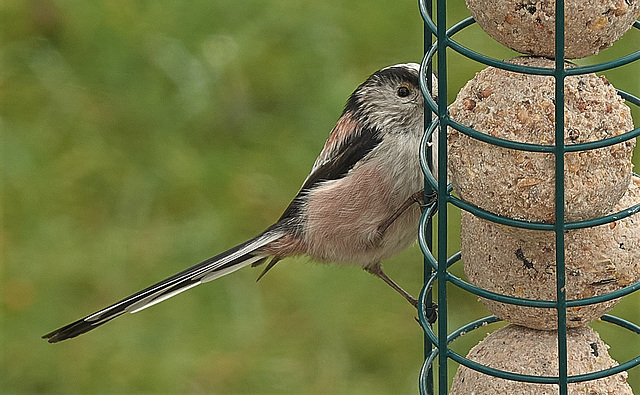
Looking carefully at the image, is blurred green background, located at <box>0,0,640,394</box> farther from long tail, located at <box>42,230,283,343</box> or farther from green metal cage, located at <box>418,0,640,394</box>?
green metal cage, located at <box>418,0,640,394</box>

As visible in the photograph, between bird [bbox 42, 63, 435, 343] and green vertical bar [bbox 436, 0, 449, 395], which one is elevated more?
bird [bbox 42, 63, 435, 343]

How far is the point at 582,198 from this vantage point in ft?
8.11

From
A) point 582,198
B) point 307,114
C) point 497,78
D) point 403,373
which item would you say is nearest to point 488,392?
point 582,198

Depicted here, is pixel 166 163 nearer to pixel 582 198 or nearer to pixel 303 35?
pixel 303 35

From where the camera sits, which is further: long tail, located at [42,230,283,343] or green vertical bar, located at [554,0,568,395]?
long tail, located at [42,230,283,343]

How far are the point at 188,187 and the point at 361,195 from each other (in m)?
2.12

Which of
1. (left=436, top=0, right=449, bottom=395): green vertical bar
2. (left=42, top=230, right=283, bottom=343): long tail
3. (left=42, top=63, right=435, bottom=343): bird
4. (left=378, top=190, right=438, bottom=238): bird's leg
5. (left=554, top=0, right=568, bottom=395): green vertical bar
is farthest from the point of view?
(left=42, top=63, right=435, bottom=343): bird

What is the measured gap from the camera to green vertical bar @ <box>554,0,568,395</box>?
232 cm

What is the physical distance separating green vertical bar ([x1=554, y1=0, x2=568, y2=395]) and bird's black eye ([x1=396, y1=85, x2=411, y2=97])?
154 centimetres

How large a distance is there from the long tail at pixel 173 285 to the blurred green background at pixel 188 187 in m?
1.21

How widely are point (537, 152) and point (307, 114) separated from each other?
378 centimetres

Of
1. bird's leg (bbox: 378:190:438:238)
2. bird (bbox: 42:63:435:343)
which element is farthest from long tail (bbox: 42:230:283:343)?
bird's leg (bbox: 378:190:438:238)

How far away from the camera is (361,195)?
399 cm

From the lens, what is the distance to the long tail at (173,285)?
344 centimetres
